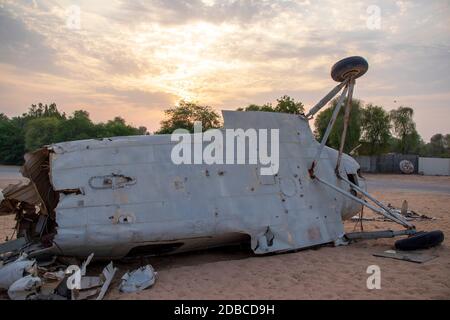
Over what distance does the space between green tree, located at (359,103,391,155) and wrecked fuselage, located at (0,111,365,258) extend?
3845 cm

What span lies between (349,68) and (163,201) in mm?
5152

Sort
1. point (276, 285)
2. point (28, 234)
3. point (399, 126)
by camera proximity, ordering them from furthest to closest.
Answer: point (399, 126)
point (28, 234)
point (276, 285)

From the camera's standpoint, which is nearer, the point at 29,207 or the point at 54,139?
the point at 29,207

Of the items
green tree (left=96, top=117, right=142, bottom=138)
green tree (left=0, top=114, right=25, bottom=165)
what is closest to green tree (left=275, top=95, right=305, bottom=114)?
green tree (left=96, top=117, right=142, bottom=138)

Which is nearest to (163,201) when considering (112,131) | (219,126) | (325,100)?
(325,100)

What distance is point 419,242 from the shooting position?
8102 millimetres

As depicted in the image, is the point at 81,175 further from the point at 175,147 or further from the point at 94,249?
the point at 175,147

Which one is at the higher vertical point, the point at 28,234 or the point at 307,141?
the point at 307,141

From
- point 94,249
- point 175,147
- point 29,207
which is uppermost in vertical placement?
point 175,147

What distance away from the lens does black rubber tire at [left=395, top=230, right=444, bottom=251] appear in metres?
8.09

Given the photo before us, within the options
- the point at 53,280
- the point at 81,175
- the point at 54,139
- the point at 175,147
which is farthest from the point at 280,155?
the point at 54,139

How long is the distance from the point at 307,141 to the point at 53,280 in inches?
233

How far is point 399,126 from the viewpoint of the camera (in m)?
49.0
